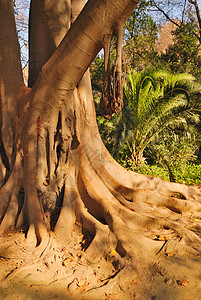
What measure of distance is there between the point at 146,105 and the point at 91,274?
5.90 metres

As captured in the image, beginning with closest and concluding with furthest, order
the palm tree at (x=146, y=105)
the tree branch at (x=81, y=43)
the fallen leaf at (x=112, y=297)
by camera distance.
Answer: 1. the fallen leaf at (x=112, y=297)
2. the tree branch at (x=81, y=43)
3. the palm tree at (x=146, y=105)

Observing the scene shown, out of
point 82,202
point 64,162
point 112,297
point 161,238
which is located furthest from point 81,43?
point 112,297

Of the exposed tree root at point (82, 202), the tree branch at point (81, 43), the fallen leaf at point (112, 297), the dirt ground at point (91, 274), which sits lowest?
the fallen leaf at point (112, 297)

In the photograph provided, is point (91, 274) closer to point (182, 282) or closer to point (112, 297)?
point (112, 297)

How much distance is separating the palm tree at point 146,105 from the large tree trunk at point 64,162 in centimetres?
338

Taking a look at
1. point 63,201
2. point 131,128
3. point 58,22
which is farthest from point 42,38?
point 131,128

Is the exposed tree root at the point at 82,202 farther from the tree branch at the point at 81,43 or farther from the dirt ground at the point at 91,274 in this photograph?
the tree branch at the point at 81,43

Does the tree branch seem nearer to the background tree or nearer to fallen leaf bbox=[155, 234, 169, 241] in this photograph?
fallen leaf bbox=[155, 234, 169, 241]

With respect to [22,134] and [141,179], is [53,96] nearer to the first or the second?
[22,134]

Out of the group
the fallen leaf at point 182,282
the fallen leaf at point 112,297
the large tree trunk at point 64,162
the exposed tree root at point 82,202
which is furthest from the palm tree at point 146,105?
the fallen leaf at point 112,297

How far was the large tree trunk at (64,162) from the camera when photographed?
3.63 meters

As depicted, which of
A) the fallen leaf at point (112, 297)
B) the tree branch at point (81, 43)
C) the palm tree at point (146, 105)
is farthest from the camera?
the palm tree at point (146, 105)

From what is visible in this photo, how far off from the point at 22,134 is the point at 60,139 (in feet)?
1.84

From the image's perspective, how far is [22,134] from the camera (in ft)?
14.1
